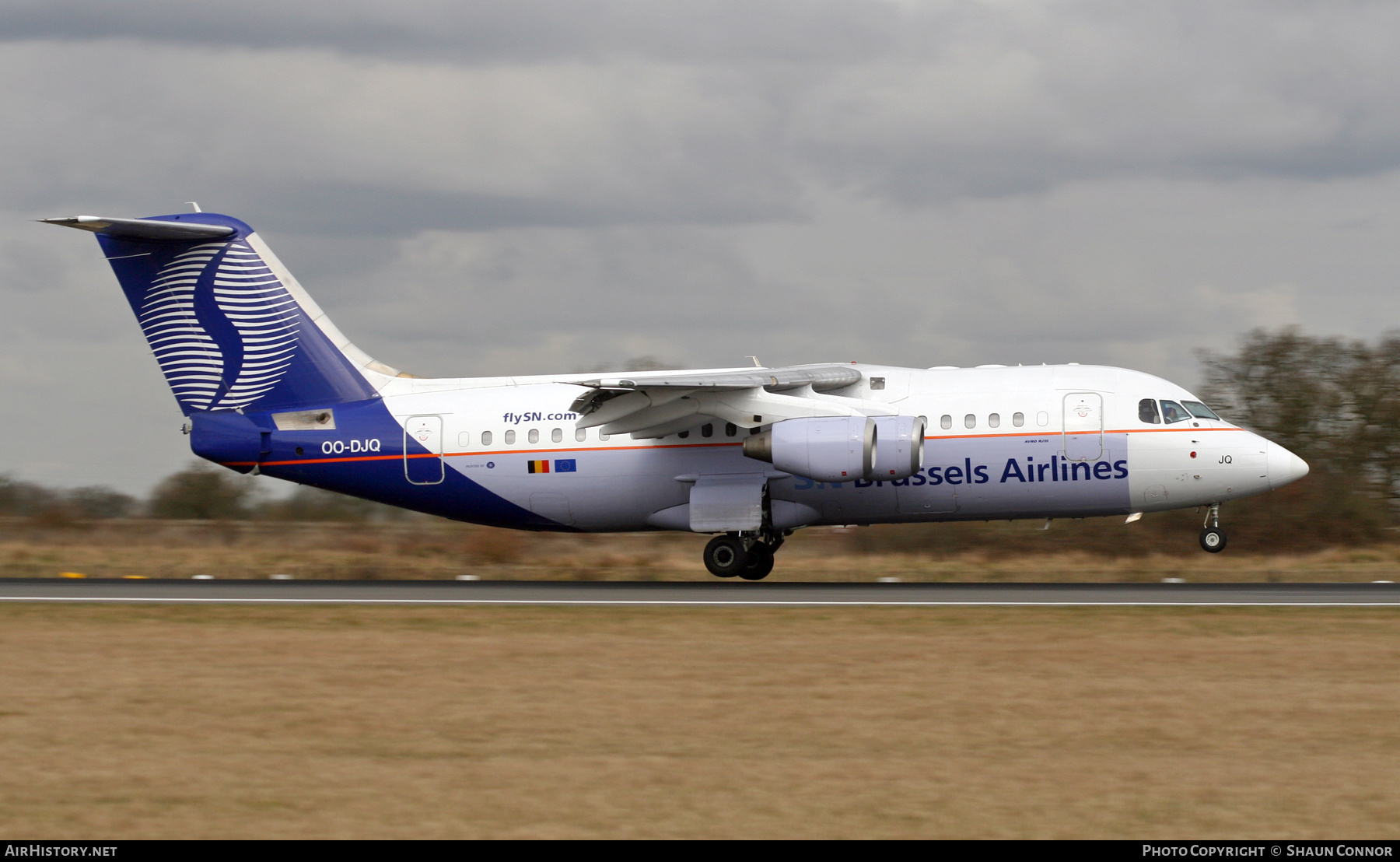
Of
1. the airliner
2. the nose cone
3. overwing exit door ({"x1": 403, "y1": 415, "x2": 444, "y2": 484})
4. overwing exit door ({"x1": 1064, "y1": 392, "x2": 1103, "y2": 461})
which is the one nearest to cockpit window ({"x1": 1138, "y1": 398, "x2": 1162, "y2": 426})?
the airliner

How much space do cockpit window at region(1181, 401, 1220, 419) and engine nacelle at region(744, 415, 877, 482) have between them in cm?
579

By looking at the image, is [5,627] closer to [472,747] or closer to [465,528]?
[472,747]

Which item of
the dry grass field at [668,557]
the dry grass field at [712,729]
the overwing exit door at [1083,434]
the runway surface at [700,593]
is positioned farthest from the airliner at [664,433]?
the dry grass field at [712,729]

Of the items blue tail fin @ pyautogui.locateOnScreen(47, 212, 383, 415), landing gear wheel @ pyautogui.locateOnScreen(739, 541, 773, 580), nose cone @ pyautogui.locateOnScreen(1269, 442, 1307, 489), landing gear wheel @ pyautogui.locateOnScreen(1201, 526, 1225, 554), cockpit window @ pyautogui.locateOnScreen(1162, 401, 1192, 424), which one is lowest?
landing gear wheel @ pyautogui.locateOnScreen(739, 541, 773, 580)

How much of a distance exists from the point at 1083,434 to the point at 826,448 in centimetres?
464

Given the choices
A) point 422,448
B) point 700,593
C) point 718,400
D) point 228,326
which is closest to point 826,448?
point 718,400

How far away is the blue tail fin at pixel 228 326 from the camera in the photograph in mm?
27266

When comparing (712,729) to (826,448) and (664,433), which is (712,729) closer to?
(826,448)

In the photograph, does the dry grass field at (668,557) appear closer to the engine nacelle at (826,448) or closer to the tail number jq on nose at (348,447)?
the tail number jq on nose at (348,447)

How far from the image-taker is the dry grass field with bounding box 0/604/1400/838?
8273 millimetres

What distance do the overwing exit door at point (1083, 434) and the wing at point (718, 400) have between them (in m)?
3.11

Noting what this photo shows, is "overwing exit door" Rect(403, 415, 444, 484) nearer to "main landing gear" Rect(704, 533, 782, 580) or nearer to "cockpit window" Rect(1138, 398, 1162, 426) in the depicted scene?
"main landing gear" Rect(704, 533, 782, 580)

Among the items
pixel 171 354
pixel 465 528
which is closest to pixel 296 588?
pixel 171 354

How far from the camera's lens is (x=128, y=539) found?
4088cm
